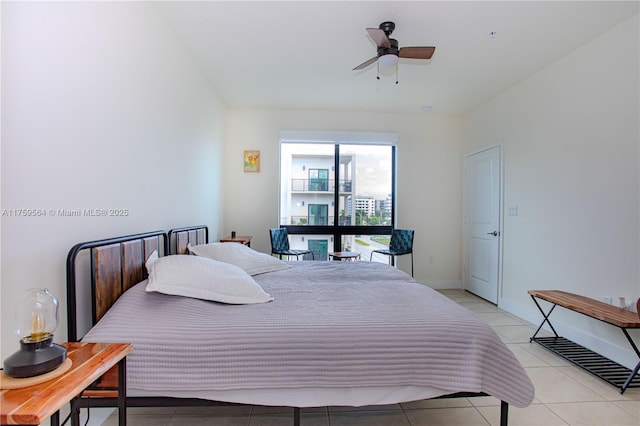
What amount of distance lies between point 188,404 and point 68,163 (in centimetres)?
124

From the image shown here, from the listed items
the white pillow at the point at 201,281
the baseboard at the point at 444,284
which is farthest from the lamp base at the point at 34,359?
the baseboard at the point at 444,284

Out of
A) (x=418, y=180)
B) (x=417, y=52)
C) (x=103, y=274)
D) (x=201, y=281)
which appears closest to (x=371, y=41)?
(x=417, y=52)

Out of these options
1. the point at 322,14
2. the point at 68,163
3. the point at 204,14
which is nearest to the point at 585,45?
the point at 322,14

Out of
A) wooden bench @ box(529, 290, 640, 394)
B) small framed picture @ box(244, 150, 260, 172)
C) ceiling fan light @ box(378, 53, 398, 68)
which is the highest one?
ceiling fan light @ box(378, 53, 398, 68)

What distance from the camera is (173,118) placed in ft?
8.27

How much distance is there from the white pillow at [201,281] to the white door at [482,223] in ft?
11.1

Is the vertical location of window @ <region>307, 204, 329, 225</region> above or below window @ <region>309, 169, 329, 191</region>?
below

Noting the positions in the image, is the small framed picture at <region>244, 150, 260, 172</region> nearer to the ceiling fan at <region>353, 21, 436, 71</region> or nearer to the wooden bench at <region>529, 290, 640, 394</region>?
the ceiling fan at <region>353, 21, 436, 71</region>

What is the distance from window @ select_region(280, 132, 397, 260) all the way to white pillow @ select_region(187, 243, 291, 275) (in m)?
2.07

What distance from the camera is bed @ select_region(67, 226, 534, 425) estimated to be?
133 cm

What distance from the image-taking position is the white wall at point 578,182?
7.79ft

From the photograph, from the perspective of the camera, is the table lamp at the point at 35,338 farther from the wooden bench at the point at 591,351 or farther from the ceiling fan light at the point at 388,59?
the wooden bench at the point at 591,351

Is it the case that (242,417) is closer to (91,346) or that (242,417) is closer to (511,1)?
(91,346)

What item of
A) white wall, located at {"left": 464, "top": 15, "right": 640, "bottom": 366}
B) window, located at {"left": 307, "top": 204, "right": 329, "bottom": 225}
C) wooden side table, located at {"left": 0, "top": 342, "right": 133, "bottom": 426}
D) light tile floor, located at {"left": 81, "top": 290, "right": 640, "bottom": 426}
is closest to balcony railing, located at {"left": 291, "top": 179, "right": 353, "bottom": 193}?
window, located at {"left": 307, "top": 204, "right": 329, "bottom": 225}
